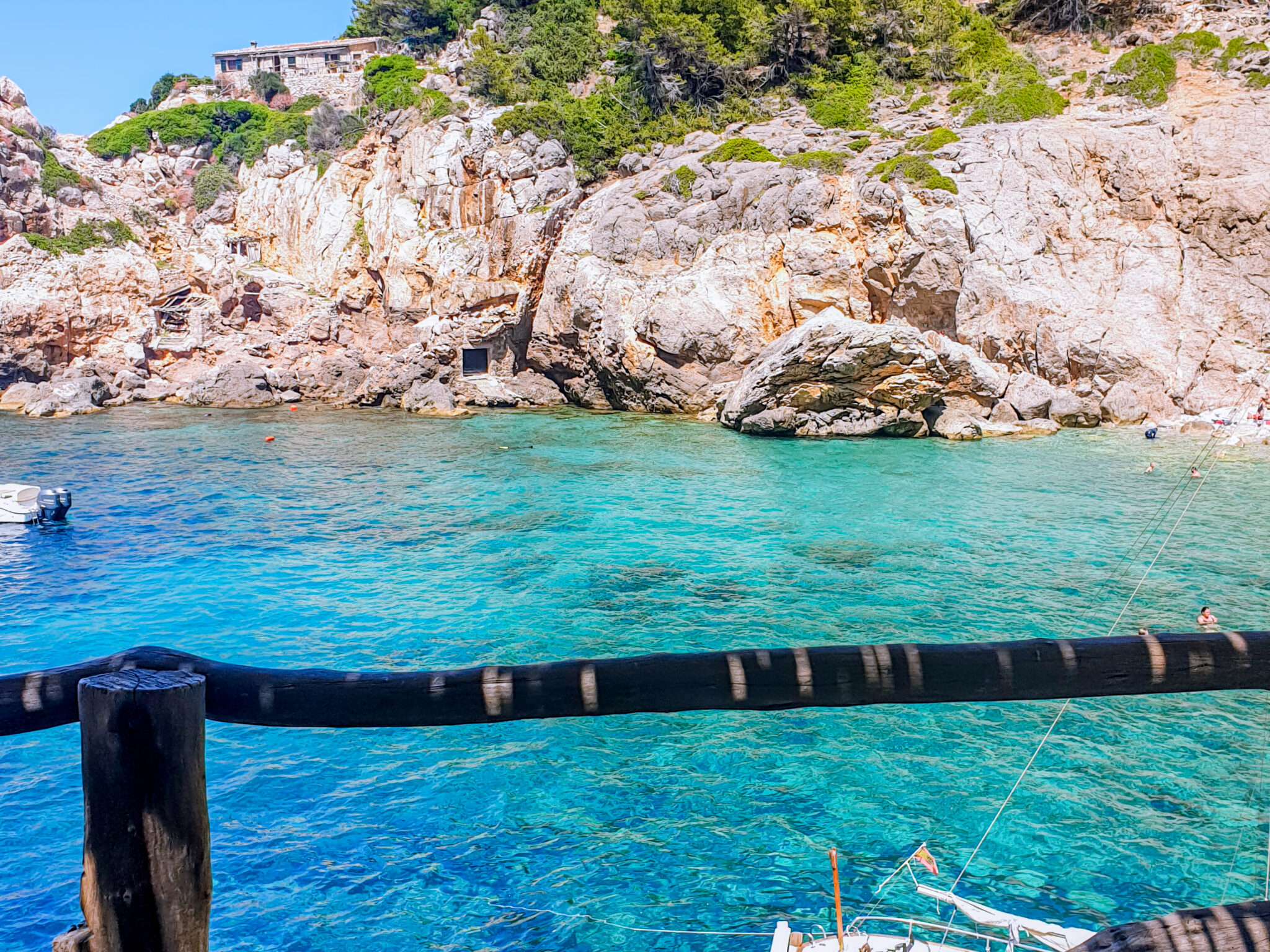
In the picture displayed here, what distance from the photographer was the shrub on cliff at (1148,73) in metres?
32.8

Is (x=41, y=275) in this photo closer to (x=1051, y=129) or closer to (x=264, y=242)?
(x=264, y=242)

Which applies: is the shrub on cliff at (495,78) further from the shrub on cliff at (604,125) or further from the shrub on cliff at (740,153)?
the shrub on cliff at (740,153)

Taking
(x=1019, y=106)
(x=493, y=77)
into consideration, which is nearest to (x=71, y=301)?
(x=493, y=77)

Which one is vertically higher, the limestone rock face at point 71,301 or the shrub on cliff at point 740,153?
the shrub on cliff at point 740,153

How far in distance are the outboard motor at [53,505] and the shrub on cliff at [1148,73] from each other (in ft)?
122

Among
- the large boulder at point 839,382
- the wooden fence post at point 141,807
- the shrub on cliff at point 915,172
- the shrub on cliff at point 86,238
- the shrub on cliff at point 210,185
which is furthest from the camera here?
the shrub on cliff at point 210,185

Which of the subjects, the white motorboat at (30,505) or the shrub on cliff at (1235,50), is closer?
the white motorboat at (30,505)

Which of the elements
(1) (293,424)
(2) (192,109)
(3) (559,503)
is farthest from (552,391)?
(2) (192,109)

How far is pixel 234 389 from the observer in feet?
124

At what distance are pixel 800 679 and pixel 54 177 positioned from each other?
183 feet

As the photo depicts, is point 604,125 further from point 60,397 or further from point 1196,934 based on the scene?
point 1196,934

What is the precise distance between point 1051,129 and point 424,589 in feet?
97.3

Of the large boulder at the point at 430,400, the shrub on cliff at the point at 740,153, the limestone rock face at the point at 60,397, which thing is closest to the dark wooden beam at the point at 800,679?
the large boulder at the point at 430,400

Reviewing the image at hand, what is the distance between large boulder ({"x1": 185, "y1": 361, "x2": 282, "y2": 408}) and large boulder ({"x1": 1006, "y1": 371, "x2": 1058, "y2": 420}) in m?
29.7
